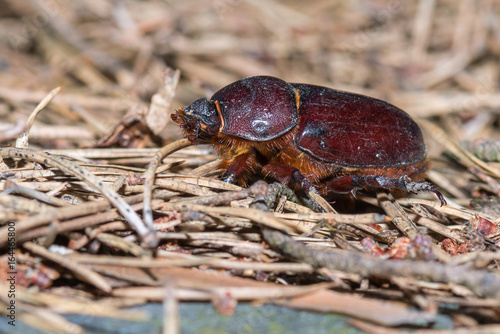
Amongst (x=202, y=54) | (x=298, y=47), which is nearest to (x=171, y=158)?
(x=202, y=54)

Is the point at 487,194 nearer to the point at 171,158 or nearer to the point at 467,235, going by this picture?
the point at 467,235

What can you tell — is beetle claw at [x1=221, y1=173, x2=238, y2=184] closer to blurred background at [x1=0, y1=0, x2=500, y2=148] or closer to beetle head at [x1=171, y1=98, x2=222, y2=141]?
beetle head at [x1=171, y1=98, x2=222, y2=141]

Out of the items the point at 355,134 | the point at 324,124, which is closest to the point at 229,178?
the point at 324,124

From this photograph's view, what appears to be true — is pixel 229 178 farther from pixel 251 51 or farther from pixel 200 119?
pixel 251 51

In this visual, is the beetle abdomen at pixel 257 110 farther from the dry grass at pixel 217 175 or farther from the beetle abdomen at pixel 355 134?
the dry grass at pixel 217 175

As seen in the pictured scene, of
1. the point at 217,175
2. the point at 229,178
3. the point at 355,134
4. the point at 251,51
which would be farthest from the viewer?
the point at 251,51

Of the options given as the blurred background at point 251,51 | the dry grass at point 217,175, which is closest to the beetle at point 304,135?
the dry grass at point 217,175
